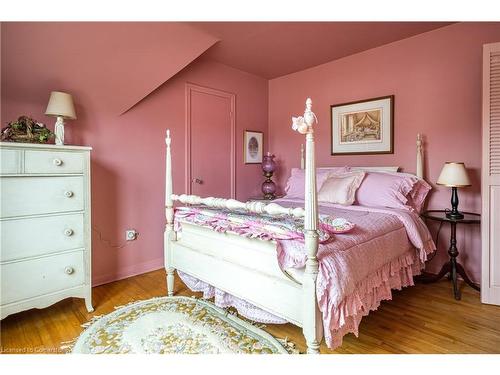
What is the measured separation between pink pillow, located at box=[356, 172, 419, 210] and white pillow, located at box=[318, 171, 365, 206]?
2.8 inches

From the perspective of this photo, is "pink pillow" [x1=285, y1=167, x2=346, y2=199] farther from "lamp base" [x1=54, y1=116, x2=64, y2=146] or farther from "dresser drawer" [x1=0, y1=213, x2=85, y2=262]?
"lamp base" [x1=54, y1=116, x2=64, y2=146]

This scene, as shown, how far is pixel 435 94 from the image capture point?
277 cm

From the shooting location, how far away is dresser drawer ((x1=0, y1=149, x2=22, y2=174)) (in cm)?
172

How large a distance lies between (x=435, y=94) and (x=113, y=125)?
10.1 ft

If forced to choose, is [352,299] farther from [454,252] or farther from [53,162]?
[53,162]

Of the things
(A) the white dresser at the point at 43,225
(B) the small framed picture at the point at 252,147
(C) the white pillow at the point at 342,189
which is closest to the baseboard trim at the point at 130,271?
(A) the white dresser at the point at 43,225

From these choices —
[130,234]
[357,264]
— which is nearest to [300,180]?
[357,264]

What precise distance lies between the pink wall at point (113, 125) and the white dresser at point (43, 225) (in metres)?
0.59

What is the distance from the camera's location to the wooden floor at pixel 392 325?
1.68m

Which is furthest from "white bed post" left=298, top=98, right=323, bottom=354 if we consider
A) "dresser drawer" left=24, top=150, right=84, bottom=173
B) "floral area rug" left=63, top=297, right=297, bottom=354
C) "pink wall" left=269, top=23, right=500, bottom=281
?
"pink wall" left=269, top=23, right=500, bottom=281

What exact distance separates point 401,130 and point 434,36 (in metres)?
0.91
